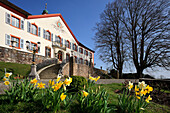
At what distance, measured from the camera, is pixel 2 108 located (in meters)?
2.59

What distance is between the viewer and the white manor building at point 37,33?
13922mm

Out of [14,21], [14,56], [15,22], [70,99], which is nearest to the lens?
[70,99]

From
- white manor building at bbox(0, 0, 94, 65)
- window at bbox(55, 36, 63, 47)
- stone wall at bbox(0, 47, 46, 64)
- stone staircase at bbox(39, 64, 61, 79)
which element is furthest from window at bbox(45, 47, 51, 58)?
stone staircase at bbox(39, 64, 61, 79)

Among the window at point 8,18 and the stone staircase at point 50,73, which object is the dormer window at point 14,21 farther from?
the stone staircase at point 50,73

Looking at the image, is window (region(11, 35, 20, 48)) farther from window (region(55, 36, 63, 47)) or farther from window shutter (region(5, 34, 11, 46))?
window (region(55, 36, 63, 47))

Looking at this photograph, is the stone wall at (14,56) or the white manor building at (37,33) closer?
the stone wall at (14,56)

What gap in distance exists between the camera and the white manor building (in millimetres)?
13922

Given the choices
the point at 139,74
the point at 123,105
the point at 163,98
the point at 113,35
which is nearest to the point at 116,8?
the point at 113,35

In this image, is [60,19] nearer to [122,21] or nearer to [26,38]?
[26,38]

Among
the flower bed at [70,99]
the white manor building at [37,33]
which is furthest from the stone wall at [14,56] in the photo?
the flower bed at [70,99]

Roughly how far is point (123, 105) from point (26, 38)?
699 inches

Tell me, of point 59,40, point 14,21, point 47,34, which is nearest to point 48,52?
point 47,34

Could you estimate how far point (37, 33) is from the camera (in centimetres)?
1841

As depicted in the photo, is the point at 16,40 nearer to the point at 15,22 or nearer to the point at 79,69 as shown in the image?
the point at 15,22
